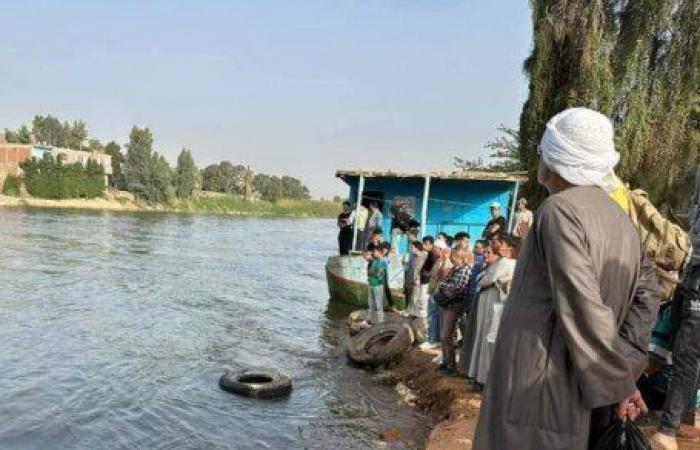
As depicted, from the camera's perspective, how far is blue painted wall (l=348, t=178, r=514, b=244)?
58.7 feet

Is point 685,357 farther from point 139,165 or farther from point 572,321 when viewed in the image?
point 139,165

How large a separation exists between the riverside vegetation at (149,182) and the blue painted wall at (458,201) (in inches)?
2339

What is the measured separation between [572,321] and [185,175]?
9038 cm

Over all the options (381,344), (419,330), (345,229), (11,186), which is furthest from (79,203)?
(381,344)

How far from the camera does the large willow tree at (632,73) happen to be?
14875 millimetres

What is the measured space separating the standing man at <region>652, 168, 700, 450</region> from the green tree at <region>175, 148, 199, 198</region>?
85542mm

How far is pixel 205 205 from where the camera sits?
88.8 meters

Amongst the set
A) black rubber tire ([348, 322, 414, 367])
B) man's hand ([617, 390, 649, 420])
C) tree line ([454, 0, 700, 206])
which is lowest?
black rubber tire ([348, 322, 414, 367])

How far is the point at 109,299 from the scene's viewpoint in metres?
17.5

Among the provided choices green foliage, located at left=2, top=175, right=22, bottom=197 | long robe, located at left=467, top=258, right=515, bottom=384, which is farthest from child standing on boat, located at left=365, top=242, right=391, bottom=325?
green foliage, located at left=2, top=175, right=22, bottom=197

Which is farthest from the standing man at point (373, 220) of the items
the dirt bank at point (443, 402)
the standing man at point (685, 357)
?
the standing man at point (685, 357)

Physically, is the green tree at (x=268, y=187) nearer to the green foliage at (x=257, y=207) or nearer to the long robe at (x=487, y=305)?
the green foliage at (x=257, y=207)

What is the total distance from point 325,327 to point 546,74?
7.94m

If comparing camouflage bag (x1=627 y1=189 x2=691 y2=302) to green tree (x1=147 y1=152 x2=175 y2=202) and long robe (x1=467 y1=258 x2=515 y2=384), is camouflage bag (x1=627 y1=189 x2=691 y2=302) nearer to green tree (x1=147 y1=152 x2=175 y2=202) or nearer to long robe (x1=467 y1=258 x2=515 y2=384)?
long robe (x1=467 y1=258 x2=515 y2=384)
